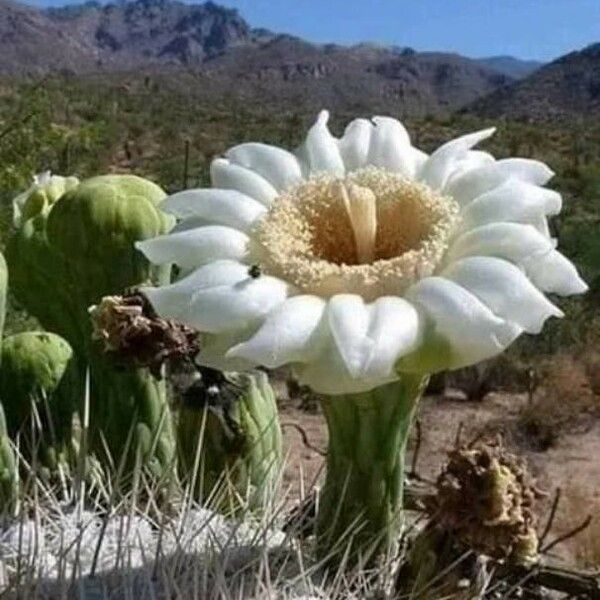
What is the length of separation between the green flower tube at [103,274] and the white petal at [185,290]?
23cm

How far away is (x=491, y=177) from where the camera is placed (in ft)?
3.53

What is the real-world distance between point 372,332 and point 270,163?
30cm

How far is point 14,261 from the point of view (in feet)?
4.43

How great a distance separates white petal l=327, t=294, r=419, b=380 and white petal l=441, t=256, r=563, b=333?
0.05 metres

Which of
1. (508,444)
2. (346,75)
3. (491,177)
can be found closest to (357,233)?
(491,177)

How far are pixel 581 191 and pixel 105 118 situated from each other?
12251mm

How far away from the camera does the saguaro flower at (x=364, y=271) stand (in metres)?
0.90

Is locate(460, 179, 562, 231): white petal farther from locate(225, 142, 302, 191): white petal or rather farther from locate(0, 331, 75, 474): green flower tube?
locate(0, 331, 75, 474): green flower tube

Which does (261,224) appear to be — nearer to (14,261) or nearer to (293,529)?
(293,529)

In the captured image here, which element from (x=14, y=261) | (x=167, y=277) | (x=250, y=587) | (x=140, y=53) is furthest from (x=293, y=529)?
(x=140, y=53)

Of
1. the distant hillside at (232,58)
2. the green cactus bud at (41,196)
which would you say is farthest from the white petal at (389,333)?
the distant hillside at (232,58)

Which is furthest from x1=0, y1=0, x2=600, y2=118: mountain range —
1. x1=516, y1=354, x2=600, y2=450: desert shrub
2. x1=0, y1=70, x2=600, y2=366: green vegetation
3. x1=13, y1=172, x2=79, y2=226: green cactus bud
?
x1=13, y1=172, x2=79, y2=226: green cactus bud

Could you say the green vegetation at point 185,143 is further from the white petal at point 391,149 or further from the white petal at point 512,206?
the white petal at point 512,206

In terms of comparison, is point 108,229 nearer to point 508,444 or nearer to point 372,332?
point 372,332
